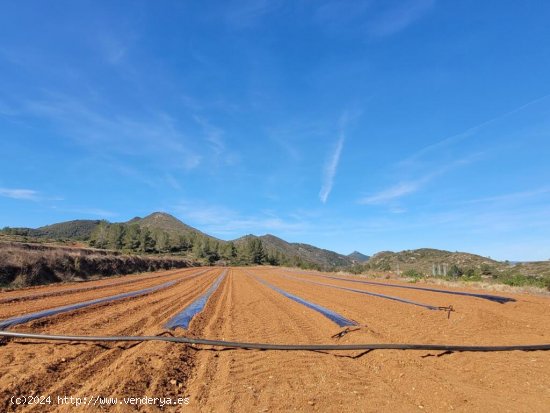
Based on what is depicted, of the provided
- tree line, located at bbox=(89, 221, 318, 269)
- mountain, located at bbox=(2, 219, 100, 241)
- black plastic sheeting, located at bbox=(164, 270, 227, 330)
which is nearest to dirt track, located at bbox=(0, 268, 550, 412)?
black plastic sheeting, located at bbox=(164, 270, 227, 330)

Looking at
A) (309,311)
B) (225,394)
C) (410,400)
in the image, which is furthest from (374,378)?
(309,311)

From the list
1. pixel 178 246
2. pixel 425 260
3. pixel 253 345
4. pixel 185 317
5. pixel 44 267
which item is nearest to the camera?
pixel 253 345

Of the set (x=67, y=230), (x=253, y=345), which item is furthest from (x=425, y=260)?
(x=67, y=230)

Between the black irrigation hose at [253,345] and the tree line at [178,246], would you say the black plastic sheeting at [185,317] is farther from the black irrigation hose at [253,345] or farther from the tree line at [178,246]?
the tree line at [178,246]

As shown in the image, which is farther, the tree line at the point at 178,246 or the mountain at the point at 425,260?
the tree line at the point at 178,246

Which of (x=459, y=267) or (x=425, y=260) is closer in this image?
(x=459, y=267)

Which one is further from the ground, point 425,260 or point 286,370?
point 425,260

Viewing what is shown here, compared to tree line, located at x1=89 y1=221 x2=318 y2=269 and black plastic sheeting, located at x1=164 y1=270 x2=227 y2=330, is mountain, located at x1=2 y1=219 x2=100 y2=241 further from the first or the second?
black plastic sheeting, located at x1=164 y1=270 x2=227 y2=330

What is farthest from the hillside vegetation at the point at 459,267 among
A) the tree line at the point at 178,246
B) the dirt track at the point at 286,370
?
the tree line at the point at 178,246

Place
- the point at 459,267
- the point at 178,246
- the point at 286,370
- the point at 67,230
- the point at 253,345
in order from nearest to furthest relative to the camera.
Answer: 1. the point at 286,370
2. the point at 253,345
3. the point at 459,267
4. the point at 178,246
5. the point at 67,230

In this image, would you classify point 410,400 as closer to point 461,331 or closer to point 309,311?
point 461,331

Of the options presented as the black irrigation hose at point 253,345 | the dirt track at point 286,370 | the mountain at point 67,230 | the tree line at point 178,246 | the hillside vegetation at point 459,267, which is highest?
the mountain at point 67,230

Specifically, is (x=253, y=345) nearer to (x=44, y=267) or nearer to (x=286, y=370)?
(x=286, y=370)

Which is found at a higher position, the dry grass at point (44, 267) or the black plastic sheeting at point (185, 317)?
the dry grass at point (44, 267)
